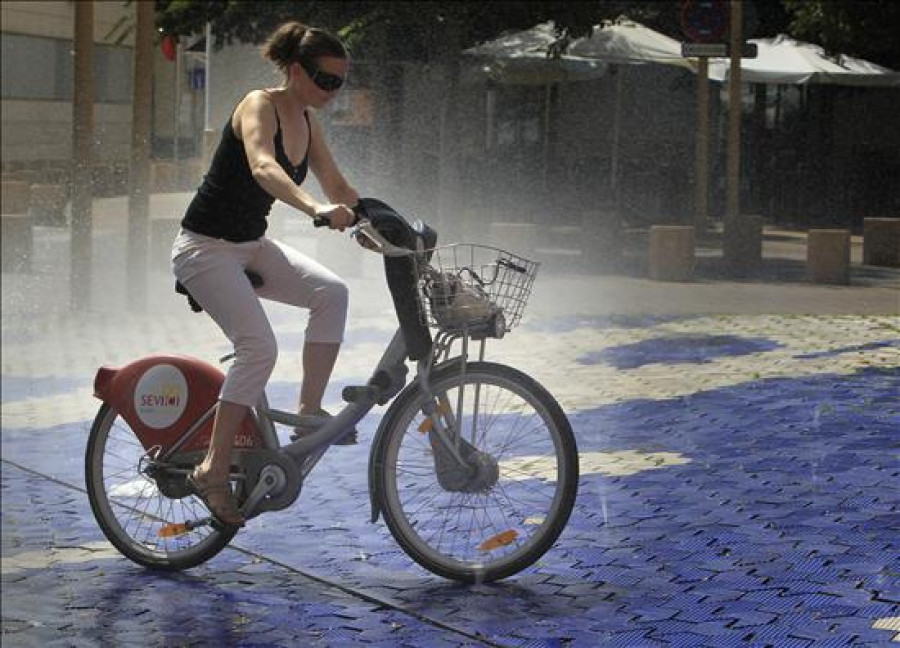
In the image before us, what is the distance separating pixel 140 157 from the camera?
48.5 ft

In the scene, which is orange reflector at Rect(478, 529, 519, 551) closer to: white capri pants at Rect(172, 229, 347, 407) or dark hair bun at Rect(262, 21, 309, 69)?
white capri pants at Rect(172, 229, 347, 407)

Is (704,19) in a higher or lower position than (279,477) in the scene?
higher

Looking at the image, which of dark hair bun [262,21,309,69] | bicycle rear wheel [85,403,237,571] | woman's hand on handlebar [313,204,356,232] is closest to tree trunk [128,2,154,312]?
bicycle rear wheel [85,403,237,571]

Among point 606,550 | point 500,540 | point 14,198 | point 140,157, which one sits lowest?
point 606,550

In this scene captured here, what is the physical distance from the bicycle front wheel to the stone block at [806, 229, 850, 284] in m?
12.5

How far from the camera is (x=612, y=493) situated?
24.5 ft

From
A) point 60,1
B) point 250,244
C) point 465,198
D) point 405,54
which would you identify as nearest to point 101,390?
point 250,244

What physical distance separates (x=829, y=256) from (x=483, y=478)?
12.7 meters

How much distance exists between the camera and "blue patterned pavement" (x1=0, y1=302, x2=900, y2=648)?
17.5ft

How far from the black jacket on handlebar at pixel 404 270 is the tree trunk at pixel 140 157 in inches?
356

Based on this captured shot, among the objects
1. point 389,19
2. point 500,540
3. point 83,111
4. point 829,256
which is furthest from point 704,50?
point 500,540

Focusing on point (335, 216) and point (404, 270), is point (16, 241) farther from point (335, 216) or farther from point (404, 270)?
point (335, 216)

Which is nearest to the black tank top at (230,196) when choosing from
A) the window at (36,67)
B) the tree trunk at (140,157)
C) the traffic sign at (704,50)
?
the tree trunk at (140,157)

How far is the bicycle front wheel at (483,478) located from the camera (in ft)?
18.8
